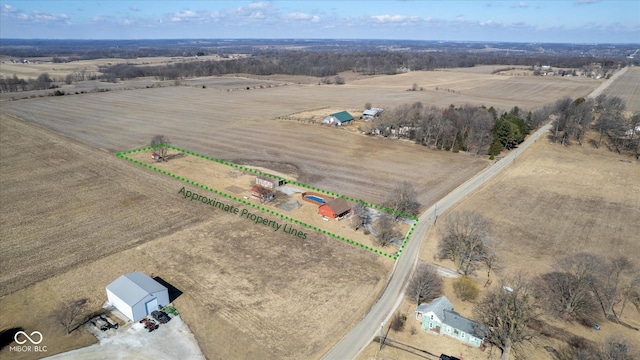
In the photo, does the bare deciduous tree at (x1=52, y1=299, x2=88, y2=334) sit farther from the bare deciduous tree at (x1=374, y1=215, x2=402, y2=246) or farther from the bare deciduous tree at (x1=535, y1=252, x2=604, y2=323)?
the bare deciduous tree at (x1=535, y1=252, x2=604, y2=323)

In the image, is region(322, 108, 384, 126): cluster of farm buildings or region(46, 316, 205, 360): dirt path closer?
region(46, 316, 205, 360): dirt path

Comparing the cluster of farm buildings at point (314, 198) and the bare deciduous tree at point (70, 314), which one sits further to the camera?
the cluster of farm buildings at point (314, 198)

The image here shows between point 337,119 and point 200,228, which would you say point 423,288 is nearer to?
point 200,228

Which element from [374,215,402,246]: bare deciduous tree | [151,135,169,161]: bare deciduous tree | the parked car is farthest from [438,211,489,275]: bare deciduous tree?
[151,135,169,161]: bare deciduous tree

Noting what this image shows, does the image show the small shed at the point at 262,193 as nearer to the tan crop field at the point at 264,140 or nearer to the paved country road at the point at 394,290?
the tan crop field at the point at 264,140

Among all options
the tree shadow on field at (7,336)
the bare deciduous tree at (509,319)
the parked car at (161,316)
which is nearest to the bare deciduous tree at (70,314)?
the tree shadow on field at (7,336)

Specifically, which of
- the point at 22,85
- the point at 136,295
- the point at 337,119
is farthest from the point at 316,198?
the point at 22,85
